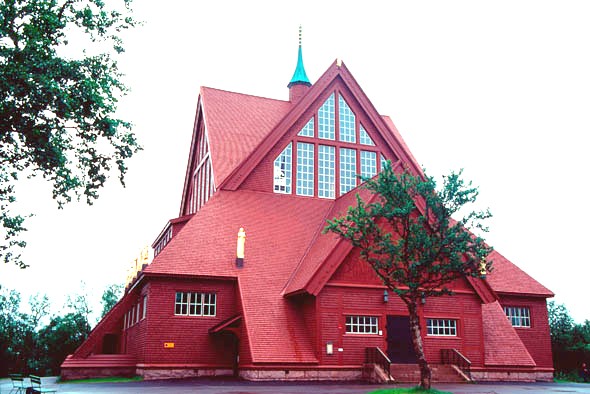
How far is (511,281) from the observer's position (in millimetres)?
32906

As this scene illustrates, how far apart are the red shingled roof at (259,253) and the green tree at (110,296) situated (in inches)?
1793

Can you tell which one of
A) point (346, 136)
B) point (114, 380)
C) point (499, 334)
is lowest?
point (114, 380)

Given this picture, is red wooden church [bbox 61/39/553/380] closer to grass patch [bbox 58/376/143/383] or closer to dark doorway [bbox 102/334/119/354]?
grass patch [bbox 58/376/143/383]

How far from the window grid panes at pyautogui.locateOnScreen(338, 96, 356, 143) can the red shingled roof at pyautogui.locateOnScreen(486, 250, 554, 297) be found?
10968 mm

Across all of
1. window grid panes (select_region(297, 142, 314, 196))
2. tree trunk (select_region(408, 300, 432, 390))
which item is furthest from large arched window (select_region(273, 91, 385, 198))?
tree trunk (select_region(408, 300, 432, 390))

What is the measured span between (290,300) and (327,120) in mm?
12922

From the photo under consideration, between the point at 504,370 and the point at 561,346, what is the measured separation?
15.5m

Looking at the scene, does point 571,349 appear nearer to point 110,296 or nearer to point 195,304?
point 195,304

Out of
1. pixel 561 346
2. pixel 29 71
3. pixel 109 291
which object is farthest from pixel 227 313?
pixel 109 291

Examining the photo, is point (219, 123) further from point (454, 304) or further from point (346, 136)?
point (454, 304)

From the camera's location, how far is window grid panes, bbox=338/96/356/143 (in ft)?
119

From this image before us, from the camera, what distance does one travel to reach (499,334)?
2950cm

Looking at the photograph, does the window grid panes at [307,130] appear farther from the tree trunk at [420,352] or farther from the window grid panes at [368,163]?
the tree trunk at [420,352]

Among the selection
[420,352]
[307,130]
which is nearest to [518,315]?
[420,352]
